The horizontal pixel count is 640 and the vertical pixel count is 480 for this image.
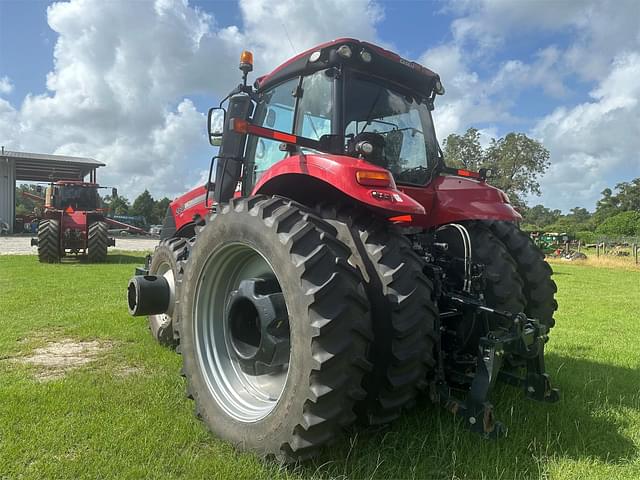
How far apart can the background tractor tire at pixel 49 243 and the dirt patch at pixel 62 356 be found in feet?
31.3

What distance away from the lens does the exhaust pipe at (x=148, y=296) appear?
407cm

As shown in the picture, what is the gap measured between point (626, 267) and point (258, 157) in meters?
23.1

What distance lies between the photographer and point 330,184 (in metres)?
2.71

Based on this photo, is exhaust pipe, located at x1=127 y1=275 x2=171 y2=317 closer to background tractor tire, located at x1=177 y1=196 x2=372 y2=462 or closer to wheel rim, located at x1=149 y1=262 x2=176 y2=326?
wheel rim, located at x1=149 y1=262 x2=176 y2=326

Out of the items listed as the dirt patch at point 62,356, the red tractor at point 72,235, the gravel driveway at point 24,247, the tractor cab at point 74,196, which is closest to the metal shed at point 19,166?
the gravel driveway at point 24,247

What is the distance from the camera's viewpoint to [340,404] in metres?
2.15

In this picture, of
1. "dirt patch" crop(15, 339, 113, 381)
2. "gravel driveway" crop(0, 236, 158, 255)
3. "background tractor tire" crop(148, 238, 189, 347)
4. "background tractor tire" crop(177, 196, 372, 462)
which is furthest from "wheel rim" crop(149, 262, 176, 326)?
"gravel driveway" crop(0, 236, 158, 255)

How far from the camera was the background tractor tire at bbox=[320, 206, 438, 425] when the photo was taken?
2291mm

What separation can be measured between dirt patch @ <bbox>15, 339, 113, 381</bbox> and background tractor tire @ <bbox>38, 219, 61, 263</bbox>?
953 centimetres

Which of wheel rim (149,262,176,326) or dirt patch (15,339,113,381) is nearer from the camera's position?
dirt patch (15,339,113,381)

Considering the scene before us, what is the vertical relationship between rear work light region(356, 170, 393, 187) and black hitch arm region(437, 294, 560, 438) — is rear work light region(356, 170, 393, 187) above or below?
above

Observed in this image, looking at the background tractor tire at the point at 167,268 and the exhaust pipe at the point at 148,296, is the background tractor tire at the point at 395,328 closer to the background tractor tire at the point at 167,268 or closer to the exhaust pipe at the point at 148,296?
the exhaust pipe at the point at 148,296

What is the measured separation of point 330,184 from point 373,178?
11.5 inches

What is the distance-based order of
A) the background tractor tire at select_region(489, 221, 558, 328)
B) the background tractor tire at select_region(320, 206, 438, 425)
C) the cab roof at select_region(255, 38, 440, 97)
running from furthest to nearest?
the background tractor tire at select_region(489, 221, 558, 328) → the cab roof at select_region(255, 38, 440, 97) → the background tractor tire at select_region(320, 206, 438, 425)
